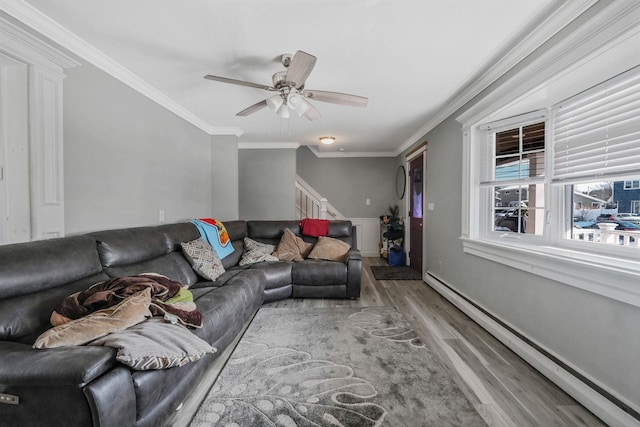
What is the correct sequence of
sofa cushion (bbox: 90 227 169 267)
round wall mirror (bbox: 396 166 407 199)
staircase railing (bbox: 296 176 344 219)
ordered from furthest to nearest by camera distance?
staircase railing (bbox: 296 176 344 219)
round wall mirror (bbox: 396 166 407 199)
sofa cushion (bbox: 90 227 169 267)

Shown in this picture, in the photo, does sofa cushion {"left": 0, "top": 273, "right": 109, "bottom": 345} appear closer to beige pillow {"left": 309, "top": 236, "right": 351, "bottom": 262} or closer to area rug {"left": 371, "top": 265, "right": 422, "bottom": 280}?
beige pillow {"left": 309, "top": 236, "right": 351, "bottom": 262}

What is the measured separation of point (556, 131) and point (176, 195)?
3955 millimetres

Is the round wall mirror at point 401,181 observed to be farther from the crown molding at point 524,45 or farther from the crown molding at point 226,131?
the crown molding at point 226,131

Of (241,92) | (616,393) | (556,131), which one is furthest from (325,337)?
(241,92)

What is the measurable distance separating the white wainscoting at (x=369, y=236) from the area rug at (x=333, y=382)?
374cm

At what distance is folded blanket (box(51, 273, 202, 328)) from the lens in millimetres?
1369

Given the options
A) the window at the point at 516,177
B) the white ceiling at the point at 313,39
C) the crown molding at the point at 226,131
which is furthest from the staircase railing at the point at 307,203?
the window at the point at 516,177

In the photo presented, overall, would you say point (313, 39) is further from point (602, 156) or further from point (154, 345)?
point (154, 345)

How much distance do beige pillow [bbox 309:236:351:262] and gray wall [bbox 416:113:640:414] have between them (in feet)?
4.45

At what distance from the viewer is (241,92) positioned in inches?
114

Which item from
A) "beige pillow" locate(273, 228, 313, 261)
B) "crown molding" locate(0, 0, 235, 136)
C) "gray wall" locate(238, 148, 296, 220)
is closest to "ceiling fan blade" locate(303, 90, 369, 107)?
"crown molding" locate(0, 0, 235, 136)

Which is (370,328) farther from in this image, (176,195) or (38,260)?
(176,195)

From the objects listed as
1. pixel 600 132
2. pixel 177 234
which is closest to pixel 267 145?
pixel 177 234

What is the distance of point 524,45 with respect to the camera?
1.91 meters
